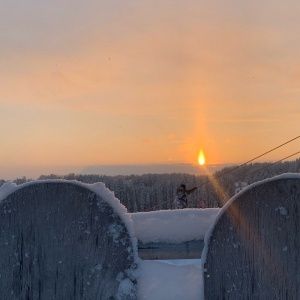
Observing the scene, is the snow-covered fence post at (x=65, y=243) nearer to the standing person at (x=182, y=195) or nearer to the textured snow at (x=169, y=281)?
the textured snow at (x=169, y=281)

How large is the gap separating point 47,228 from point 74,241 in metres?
0.10

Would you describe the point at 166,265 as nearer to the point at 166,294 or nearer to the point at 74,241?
the point at 166,294

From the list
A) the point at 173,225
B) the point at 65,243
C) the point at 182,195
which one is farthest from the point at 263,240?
the point at 182,195

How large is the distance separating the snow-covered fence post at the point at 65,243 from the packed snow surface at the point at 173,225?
0.08m

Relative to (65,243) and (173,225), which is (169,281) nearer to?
(173,225)

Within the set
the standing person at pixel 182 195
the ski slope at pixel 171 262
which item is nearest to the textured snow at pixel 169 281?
the ski slope at pixel 171 262

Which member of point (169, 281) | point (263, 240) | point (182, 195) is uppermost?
point (182, 195)

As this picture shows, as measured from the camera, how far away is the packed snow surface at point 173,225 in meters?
1.66

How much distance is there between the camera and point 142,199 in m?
44.1

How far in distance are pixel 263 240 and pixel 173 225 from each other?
0.96 feet

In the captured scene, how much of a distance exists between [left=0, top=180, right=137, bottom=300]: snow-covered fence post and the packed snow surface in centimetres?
8

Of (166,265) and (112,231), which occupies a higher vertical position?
(112,231)

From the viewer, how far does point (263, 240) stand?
5.22 ft

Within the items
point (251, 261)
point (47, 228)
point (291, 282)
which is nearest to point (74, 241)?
point (47, 228)
